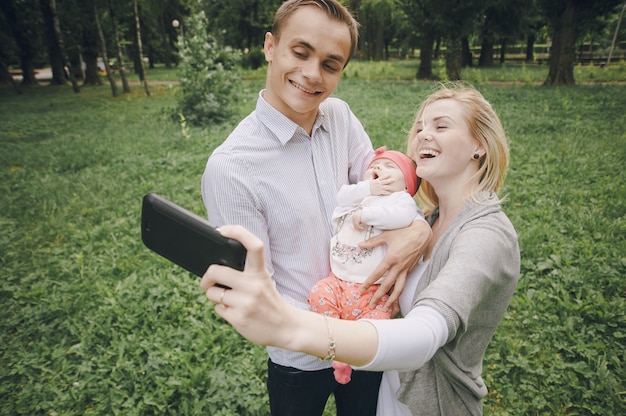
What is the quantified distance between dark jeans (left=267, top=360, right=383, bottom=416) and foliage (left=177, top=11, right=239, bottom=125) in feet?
32.4

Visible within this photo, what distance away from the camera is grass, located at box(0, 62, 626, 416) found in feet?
9.96

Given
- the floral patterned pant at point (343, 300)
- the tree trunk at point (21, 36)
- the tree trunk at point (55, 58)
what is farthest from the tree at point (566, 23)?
the tree trunk at point (21, 36)

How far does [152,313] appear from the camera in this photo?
3.90m

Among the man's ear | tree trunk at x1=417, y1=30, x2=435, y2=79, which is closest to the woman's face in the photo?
the man's ear

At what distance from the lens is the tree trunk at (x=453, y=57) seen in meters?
17.4

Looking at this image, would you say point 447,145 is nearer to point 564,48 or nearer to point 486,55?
point 564,48

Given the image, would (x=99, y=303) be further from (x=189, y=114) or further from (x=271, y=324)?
(x=189, y=114)

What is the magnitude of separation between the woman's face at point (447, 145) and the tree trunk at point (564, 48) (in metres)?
18.0

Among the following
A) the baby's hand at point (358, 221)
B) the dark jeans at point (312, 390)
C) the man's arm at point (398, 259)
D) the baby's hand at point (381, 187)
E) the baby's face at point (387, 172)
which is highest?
the baby's face at point (387, 172)

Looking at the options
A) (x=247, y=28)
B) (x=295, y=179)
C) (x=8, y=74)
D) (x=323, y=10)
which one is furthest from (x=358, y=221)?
(x=247, y=28)

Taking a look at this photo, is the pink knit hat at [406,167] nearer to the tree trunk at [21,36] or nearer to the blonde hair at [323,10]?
the blonde hair at [323,10]

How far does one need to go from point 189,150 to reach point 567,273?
24.4 ft

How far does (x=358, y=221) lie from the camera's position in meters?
1.82

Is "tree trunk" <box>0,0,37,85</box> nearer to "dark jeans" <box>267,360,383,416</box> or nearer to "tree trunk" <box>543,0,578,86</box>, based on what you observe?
"tree trunk" <box>543,0,578,86</box>
